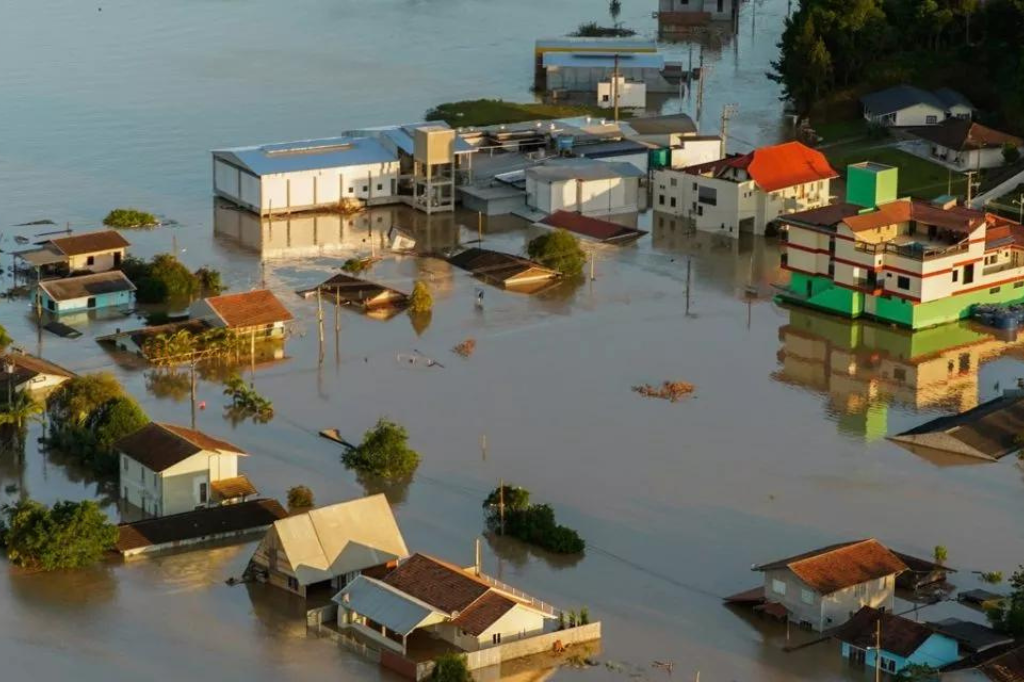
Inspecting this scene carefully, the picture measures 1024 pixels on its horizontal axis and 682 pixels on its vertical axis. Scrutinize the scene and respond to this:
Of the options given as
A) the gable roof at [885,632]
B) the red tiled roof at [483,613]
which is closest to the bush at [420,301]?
the red tiled roof at [483,613]

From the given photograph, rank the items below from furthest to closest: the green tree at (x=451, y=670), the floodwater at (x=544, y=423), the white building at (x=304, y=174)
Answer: the white building at (x=304, y=174)
the floodwater at (x=544, y=423)
the green tree at (x=451, y=670)

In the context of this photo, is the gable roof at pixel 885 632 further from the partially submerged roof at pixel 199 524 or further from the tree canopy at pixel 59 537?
the tree canopy at pixel 59 537

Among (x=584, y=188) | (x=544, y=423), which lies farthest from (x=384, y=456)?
(x=584, y=188)

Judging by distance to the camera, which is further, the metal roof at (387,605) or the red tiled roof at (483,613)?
the metal roof at (387,605)

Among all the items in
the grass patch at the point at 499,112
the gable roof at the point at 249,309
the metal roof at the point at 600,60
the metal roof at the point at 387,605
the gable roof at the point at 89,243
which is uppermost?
the metal roof at the point at 600,60

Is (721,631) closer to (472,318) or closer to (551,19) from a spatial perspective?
(472,318)

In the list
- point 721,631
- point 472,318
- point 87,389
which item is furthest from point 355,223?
point 721,631

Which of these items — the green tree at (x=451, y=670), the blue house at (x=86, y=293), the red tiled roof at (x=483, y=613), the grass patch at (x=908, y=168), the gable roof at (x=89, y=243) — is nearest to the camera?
the green tree at (x=451, y=670)

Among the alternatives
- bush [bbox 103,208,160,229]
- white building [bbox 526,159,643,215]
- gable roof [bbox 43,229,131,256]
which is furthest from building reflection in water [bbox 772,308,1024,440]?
bush [bbox 103,208,160,229]
